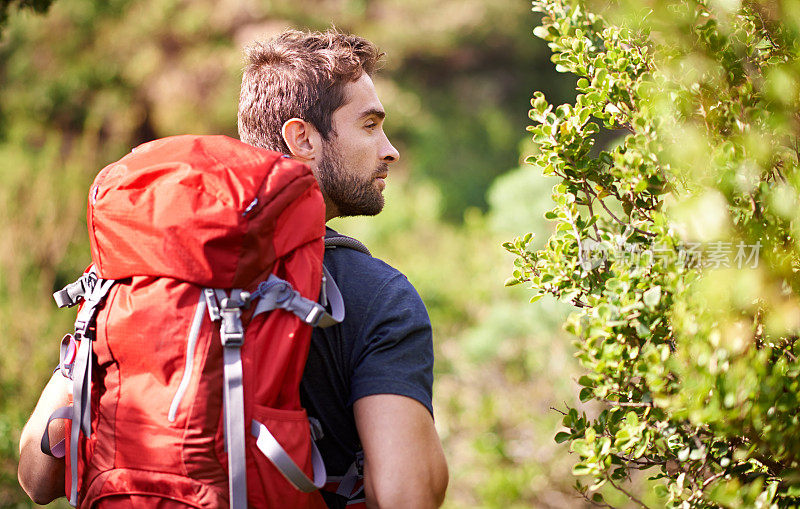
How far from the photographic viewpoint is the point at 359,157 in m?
1.73

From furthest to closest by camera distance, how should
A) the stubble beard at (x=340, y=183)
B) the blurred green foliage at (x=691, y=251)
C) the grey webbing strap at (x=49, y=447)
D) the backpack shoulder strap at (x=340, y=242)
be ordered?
the stubble beard at (x=340, y=183)
the backpack shoulder strap at (x=340, y=242)
the grey webbing strap at (x=49, y=447)
the blurred green foliage at (x=691, y=251)

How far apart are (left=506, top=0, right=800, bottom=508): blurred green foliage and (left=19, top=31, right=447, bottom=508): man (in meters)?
0.30

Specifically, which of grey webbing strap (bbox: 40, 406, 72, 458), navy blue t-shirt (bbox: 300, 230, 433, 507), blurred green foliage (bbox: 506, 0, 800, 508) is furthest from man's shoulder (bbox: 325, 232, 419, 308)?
grey webbing strap (bbox: 40, 406, 72, 458)

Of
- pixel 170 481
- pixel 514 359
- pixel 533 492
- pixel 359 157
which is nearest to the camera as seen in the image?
pixel 170 481

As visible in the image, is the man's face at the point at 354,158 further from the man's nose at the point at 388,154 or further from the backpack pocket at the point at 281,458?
the backpack pocket at the point at 281,458

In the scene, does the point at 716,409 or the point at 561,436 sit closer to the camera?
the point at 716,409

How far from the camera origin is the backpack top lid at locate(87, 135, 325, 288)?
1.27 meters

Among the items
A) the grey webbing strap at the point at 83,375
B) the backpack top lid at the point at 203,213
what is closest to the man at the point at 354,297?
the backpack top lid at the point at 203,213

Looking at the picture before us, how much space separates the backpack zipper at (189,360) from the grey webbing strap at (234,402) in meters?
0.04

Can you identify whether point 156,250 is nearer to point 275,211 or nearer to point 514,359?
point 275,211

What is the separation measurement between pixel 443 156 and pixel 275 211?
727cm

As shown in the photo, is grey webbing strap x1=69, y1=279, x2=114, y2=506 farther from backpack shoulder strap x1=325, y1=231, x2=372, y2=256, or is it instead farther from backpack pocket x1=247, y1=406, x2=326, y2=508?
backpack shoulder strap x1=325, y1=231, x2=372, y2=256

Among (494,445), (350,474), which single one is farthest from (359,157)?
(494,445)

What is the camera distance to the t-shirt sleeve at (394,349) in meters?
1.41
